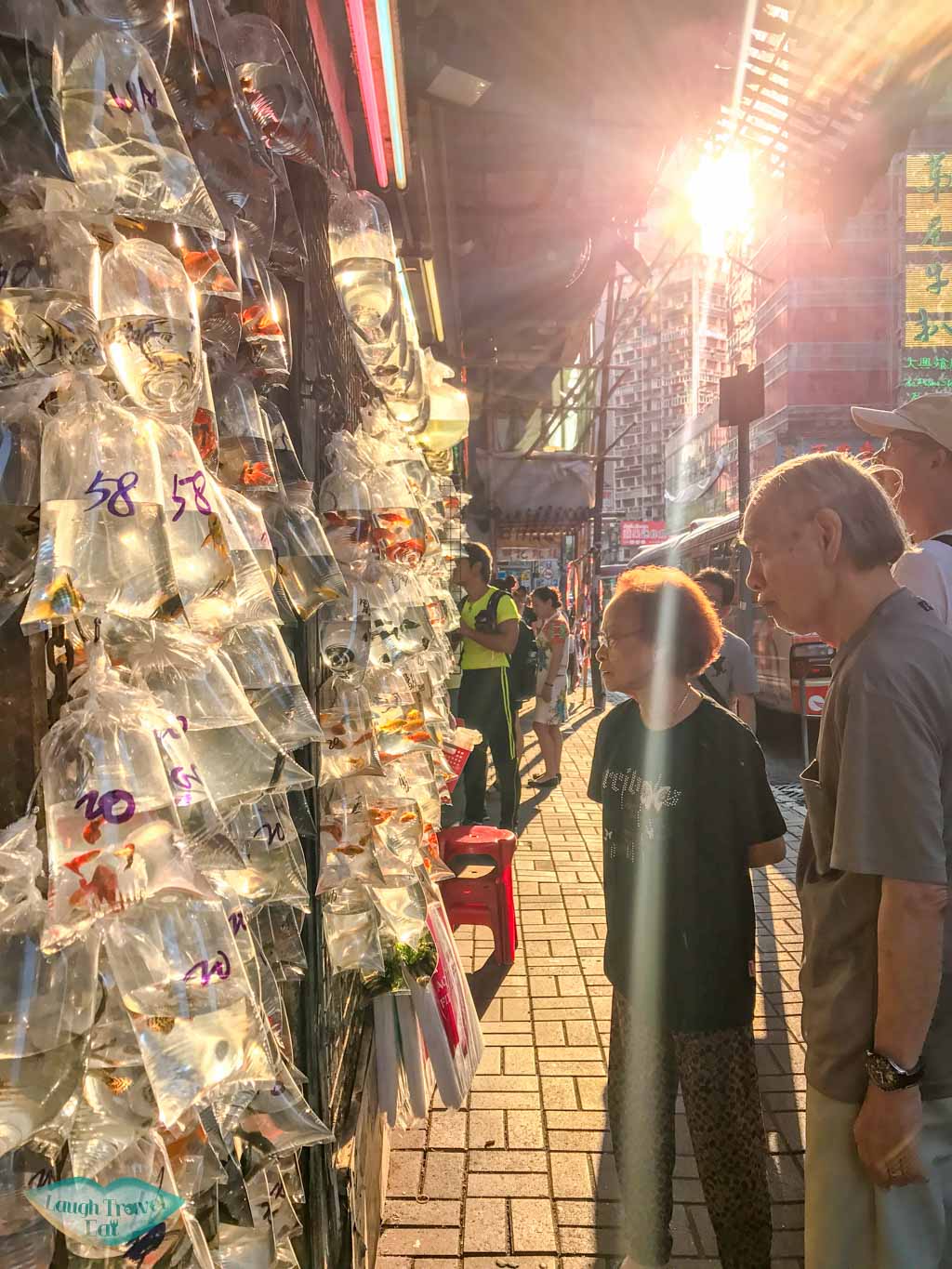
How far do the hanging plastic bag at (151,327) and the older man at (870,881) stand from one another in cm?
111

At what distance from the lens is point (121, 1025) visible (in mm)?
881

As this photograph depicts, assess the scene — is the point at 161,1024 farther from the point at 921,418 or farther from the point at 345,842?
the point at 921,418

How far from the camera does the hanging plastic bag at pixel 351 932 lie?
2018 millimetres

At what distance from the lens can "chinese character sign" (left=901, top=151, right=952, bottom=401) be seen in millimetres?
25344

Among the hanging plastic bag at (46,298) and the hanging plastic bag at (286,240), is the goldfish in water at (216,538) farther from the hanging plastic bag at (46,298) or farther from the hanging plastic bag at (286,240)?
the hanging plastic bag at (286,240)

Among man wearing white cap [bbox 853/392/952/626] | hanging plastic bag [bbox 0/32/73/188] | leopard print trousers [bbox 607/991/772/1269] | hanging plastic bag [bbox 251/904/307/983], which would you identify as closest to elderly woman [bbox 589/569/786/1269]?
leopard print trousers [bbox 607/991/772/1269]

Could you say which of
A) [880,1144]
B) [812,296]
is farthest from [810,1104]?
[812,296]

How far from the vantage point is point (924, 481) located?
254cm

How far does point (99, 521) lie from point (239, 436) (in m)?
0.55

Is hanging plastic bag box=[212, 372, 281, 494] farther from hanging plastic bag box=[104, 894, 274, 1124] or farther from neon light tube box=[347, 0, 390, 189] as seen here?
neon light tube box=[347, 0, 390, 189]

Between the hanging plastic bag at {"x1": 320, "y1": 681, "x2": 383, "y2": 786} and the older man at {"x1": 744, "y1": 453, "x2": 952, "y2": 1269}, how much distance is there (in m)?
0.96

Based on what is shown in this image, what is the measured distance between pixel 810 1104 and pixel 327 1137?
0.95 m

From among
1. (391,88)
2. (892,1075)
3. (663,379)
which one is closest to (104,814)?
(892,1075)

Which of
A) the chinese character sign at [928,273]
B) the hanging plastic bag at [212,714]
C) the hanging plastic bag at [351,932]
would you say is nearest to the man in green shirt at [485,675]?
the hanging plastic bag at [351,932]
